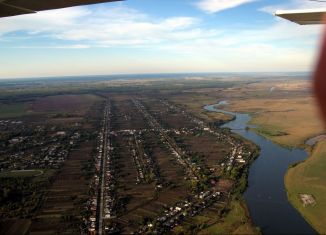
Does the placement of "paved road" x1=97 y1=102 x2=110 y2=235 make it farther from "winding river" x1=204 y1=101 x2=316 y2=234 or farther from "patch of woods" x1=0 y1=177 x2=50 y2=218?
"winding river" x1=204 y1=101 x2=316 y2=234

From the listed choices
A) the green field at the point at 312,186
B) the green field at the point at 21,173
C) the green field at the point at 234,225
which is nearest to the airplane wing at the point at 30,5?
the green field at the point at 234,225

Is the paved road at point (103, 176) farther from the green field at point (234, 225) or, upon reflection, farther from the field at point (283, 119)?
the field at point (283, 119)

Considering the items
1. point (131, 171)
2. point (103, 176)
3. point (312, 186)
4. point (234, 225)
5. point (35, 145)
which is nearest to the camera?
point (234, 225)

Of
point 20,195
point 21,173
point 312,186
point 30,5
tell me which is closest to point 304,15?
point 30,5

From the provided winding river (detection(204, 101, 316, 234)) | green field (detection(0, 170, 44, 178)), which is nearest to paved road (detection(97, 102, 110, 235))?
green field (detection(0, 170, 44, 178))

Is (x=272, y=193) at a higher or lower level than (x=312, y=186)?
lower

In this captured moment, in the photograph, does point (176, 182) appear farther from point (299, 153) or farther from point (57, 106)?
point (57, 106)

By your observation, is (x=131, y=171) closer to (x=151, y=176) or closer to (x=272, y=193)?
(x=151, y=176)
